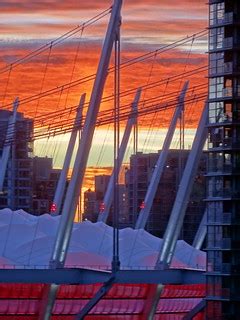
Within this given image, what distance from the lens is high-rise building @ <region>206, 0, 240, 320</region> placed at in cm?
3956

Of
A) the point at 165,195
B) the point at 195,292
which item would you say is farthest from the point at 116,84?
the point at 165,195

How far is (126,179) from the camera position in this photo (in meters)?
113

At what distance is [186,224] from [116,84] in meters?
43.3

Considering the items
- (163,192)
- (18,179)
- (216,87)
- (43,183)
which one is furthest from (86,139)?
(18,179)

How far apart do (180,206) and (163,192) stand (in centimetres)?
4819

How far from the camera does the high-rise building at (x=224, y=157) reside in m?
39.6

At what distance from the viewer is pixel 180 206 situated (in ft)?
185

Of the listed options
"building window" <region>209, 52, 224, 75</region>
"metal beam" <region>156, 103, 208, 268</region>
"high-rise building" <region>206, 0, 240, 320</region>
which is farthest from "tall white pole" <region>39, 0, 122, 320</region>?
"building window" <region>209, 52, 224, 75</region>

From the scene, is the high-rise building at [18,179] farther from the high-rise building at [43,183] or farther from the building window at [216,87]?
the building window at [216,87]

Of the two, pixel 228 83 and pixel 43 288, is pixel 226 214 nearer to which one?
pixel 228 83

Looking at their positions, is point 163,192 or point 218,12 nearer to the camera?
point 218,12

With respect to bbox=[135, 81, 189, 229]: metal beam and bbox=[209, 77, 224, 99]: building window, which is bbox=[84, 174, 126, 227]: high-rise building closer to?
bbox=[135, 81, 189, 229]: metal beam

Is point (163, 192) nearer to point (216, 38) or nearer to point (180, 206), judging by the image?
point (180, 206)

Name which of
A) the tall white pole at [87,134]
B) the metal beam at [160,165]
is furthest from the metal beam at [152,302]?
the tall white pole at [87,134]
